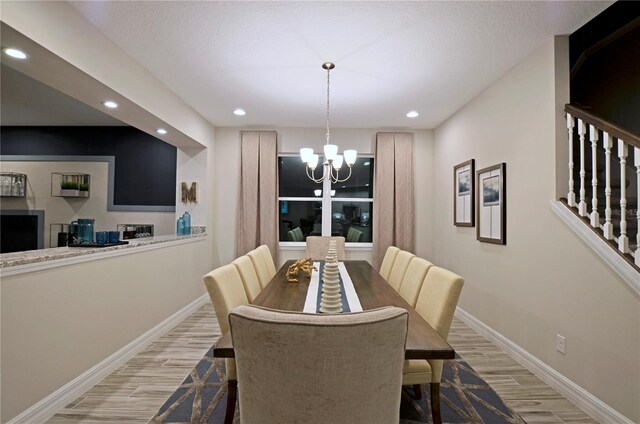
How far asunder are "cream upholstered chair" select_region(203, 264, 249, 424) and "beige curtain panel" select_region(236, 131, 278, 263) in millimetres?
2788

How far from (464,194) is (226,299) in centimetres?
319

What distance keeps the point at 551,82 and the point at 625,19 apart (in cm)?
92

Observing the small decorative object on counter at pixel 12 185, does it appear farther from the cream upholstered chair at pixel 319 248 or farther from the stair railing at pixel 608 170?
the stair railing at pixel 608 170

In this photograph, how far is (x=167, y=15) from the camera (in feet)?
7.16

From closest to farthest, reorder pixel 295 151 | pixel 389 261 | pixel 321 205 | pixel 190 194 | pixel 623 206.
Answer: pixel 623 206, pixel 389 261, pixel 190 194, pixel 295 151, pixel 321 205

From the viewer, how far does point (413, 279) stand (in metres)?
2.25

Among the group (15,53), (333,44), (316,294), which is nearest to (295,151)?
(333,44)

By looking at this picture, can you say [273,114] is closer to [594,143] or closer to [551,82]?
[551,82]

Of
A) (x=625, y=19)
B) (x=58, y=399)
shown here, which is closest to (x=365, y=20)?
(x=625, y=19)

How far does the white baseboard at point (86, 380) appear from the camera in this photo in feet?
6.06

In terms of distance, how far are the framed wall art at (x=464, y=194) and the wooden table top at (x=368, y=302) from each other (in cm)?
145

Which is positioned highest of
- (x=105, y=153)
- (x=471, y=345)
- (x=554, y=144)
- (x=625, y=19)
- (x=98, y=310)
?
(x=625, y=19)

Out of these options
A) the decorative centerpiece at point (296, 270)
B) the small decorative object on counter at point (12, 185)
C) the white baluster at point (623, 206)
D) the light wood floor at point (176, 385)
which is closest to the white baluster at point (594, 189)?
the white baluster at point (623, 206)

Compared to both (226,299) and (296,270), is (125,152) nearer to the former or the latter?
(296,270)
